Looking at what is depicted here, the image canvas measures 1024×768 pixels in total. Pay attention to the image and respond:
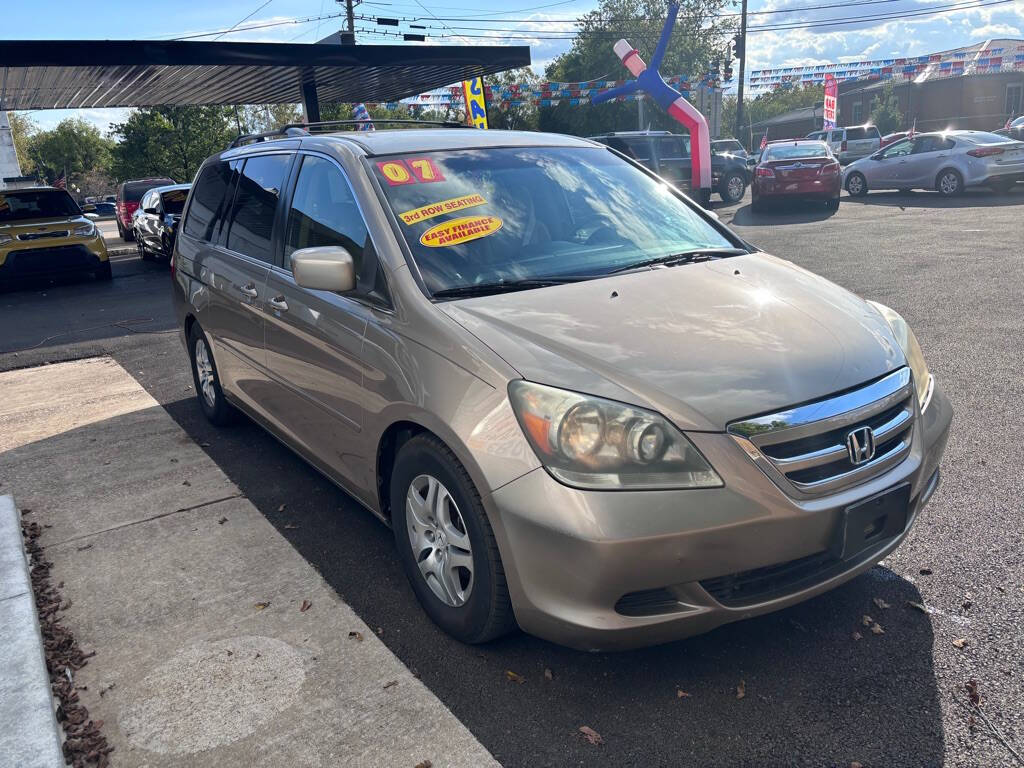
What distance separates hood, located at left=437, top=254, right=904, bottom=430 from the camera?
2599 mm

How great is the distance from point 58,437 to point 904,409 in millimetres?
5280

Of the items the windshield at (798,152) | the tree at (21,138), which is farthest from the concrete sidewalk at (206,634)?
the tree at (21,138)

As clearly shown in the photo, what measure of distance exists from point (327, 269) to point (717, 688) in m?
2.05

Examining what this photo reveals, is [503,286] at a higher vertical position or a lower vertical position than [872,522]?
higher

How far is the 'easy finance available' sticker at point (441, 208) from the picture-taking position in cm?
344

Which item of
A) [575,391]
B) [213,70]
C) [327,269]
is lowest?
[575,391]

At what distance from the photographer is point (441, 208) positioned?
11.5 ft

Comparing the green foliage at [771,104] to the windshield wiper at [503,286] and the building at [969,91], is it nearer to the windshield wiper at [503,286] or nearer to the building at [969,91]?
the building at [969,91]

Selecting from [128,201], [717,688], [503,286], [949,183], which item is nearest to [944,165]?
[949,183]

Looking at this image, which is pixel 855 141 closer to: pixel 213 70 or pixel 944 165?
pixel 944 165

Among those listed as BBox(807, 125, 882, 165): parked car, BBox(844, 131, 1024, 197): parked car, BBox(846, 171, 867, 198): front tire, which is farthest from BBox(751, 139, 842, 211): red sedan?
BBox(807, 125, 882, 165): parked car

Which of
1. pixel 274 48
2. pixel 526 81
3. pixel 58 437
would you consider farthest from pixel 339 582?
pixel 526 81

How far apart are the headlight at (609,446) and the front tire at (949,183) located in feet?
62.5

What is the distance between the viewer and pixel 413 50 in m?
16.7
